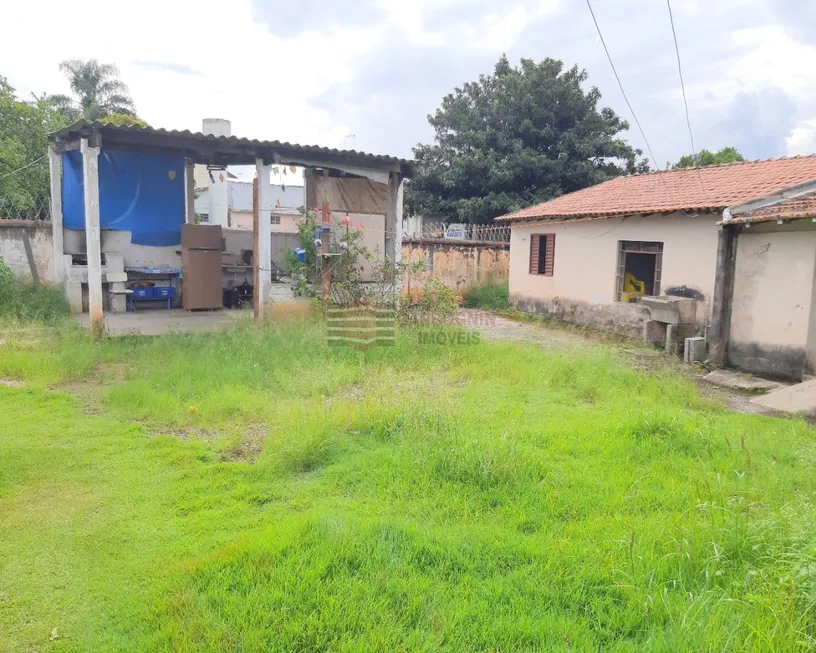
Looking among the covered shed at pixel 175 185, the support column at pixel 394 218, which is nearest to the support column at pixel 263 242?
the covered shed at pixel 175 185

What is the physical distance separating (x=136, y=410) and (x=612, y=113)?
19745 millimetres

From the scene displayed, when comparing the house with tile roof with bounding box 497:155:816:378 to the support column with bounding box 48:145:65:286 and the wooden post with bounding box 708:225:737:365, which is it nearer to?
the wooden post with bounding box 708:225:737:365

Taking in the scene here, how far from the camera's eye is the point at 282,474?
14.1 ft

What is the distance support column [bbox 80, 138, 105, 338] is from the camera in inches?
336

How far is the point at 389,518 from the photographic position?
3.51m

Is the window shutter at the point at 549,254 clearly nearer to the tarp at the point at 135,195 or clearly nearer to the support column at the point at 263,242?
the support column at the point at 263,242

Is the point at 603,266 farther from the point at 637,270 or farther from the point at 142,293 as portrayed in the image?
the point at 142,293

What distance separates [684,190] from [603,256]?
2001 mm

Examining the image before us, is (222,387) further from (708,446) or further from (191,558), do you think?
(708,446)

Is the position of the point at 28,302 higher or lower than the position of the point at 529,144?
lower

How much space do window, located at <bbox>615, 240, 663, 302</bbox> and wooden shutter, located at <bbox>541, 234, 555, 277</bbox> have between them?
173cm

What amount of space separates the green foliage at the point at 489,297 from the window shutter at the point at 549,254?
189 cm

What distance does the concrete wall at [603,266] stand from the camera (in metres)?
10.3

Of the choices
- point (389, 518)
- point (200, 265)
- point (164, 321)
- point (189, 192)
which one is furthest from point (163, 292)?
point (389, 518)
